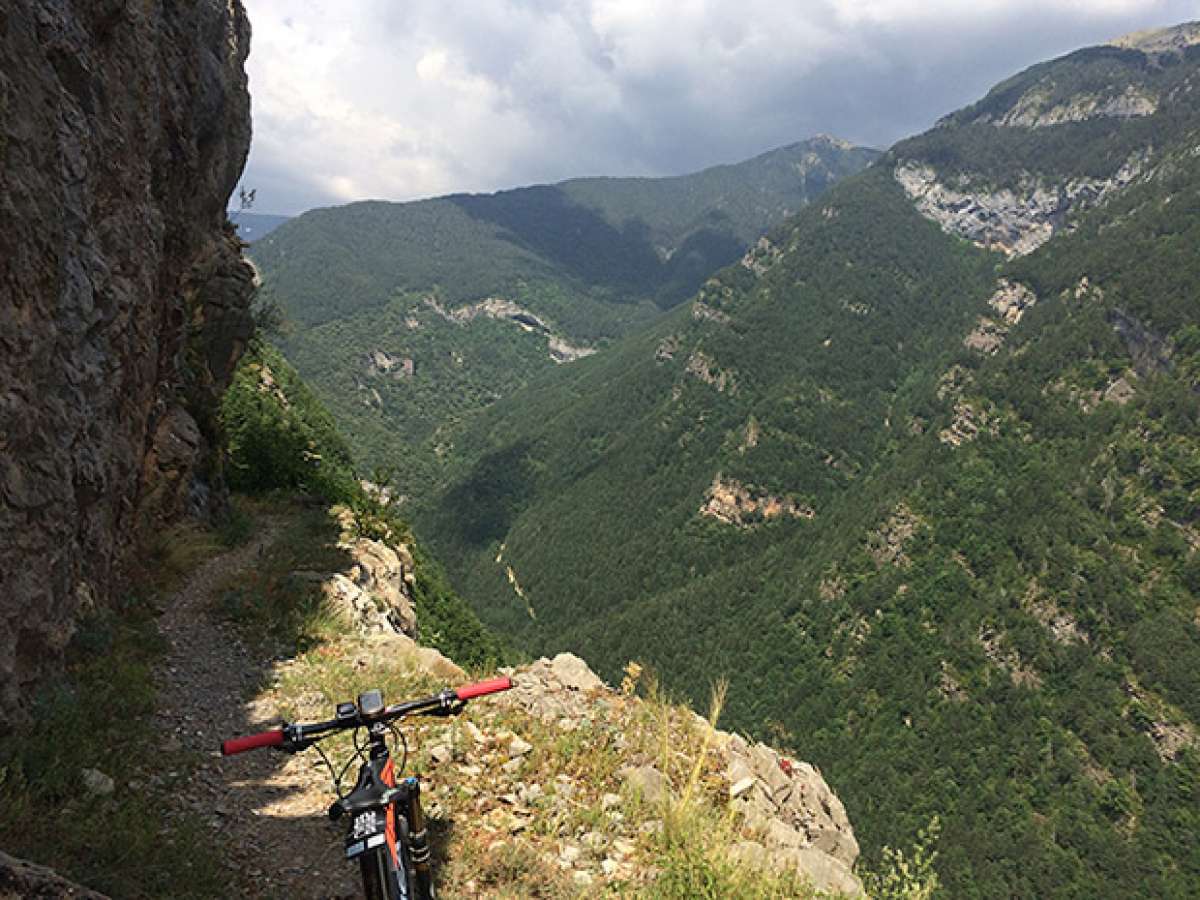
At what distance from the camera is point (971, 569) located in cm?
11631

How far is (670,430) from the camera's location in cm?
19425

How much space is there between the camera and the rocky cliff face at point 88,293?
258 inches

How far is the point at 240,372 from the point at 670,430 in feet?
553

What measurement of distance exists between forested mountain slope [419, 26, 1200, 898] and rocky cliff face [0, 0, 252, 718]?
313ft

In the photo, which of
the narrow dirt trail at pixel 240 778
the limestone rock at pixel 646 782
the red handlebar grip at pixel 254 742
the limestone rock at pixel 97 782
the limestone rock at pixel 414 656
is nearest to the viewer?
the red handlebar grip at pixel 254 742

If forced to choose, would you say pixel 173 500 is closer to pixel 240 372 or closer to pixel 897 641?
pixel 240 372

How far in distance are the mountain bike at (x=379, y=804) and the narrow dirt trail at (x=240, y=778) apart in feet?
6.31

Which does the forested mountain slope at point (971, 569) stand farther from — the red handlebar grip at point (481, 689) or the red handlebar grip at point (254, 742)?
the red handlebar grip at point (254, 742)

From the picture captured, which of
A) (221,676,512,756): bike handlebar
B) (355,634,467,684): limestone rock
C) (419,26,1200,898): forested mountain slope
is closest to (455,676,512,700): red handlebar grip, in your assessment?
(221,676,512,756): bike handlebar

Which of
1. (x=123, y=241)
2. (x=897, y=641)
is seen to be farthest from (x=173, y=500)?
(x=897, y=641)

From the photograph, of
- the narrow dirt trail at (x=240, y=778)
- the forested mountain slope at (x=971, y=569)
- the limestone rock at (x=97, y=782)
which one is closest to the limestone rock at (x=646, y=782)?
the narrow dirt trail at (x=240, y=778)

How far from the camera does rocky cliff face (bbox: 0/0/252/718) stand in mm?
6551

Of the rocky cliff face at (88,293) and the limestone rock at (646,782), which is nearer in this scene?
the rocky cliff face at (88,293)

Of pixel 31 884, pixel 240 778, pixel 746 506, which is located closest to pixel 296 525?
pixel 240 778
